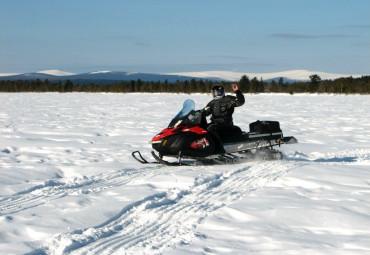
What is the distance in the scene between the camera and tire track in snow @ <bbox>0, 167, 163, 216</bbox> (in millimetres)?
4703

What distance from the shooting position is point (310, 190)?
534 cm

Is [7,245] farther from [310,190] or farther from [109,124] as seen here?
[109,124]

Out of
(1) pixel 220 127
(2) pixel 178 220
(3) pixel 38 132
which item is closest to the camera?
(2) pixel 178 220

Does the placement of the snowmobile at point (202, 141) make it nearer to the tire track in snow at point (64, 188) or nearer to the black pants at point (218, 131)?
the black pants at point (218, 131)

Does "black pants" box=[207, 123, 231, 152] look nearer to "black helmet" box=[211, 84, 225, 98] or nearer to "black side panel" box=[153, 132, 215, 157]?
"black side panel" box=[153, 132, 215, 157]

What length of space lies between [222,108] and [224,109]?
1.7 inches

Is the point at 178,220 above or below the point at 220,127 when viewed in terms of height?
below

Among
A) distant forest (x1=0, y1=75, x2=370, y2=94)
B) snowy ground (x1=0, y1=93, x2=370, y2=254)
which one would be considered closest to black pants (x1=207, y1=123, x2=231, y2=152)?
snowy ground (x1=0, y1=93, x2=370, y2=254)

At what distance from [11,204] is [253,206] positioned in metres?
2.64

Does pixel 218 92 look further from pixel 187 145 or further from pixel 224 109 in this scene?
pixel 187 145

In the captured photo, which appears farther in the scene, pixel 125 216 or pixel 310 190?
pixel 310 190

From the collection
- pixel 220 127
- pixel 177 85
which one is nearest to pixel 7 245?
pixel 220 127

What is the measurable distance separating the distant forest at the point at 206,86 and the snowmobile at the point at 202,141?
64.0 meters

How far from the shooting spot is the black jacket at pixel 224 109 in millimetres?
7496
